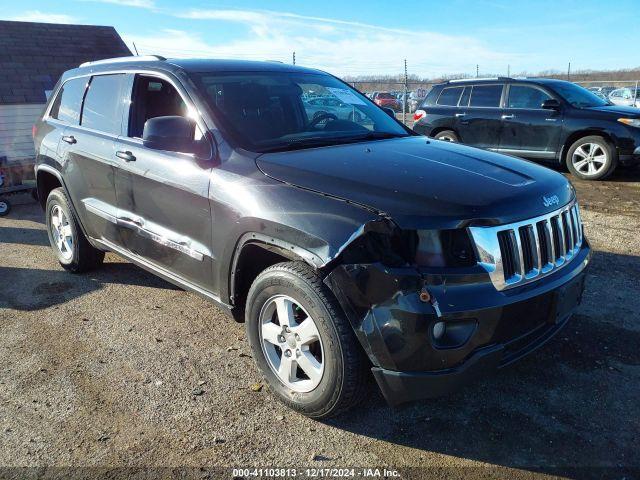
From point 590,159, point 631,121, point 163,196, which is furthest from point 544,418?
point 631,121

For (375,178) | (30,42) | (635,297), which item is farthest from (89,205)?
(30,42)

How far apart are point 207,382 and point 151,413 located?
1.32 ft

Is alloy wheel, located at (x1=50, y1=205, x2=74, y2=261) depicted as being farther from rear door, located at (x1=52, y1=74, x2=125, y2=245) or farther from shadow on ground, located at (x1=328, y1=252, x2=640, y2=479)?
shadow on ground, located at (x1=328, y1=252, x2=640, y2=479)

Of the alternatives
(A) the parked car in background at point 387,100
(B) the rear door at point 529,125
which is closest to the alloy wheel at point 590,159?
(B) the rear door at point 529,125

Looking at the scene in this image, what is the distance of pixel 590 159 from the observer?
8945mm

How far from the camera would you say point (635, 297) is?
4277 mm

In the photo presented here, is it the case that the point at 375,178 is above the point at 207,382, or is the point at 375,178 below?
above

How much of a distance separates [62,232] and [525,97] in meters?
8.28

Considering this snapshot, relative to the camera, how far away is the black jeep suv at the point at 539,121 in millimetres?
8719

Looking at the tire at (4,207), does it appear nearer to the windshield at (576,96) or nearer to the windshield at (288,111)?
the windshield at (288,111)

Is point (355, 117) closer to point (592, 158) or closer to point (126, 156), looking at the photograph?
point (126, 156)

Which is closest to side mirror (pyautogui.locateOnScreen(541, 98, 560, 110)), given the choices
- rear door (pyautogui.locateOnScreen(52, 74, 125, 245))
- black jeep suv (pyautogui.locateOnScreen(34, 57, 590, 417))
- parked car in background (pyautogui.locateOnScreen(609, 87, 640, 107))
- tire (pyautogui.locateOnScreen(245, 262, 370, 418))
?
black jeep suv (pyautogui.locateOnScreen(34, 57, 590, 417))

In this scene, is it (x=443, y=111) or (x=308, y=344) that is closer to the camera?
(x=308, y=344)

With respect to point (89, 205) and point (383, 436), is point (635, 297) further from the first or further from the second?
point (89, 205)
